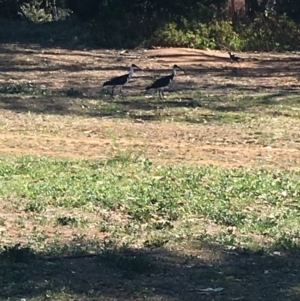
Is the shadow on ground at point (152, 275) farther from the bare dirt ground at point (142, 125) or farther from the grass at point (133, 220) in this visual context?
the bare dirt ground at point (142, 125)

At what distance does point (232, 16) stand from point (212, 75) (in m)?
11.0

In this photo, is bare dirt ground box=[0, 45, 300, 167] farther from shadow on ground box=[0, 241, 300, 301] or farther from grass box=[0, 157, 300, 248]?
shadow on ground box=[0, 241, 300, 301]

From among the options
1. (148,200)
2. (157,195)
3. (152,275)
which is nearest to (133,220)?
(148,200)

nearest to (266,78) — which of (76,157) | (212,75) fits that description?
(212,75)

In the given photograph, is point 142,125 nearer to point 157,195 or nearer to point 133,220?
point 157,195

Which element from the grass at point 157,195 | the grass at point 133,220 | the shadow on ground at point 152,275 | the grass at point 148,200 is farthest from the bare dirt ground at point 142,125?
the shadow on ground at point 152,275

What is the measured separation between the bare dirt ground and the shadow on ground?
5.60m

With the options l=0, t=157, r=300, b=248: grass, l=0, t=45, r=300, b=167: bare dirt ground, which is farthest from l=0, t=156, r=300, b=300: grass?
l=0, t=45, r=300, b=167: bare dirt ground

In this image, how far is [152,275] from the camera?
6.77 meters

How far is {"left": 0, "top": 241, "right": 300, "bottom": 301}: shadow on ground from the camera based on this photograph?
244 inches

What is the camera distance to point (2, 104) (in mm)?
18281

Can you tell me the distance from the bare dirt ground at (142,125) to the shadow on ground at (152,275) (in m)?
5.60

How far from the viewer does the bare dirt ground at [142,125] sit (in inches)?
537

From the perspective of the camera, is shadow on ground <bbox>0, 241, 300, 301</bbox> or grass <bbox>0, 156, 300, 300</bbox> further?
grass <bbox>0, 156, 300, 300</bbox>
